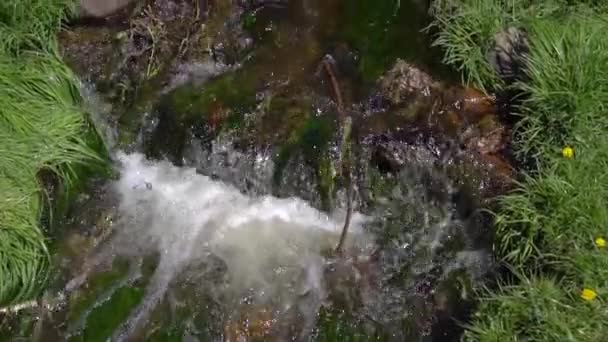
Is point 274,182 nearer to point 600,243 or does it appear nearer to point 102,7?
point 102,7

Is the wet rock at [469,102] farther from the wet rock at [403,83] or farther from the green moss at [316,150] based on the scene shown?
the green moss at [316,150]

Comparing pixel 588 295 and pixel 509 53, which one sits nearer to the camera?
pixel 588 295

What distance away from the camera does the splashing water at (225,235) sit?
4340mm

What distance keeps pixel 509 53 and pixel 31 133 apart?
2.57 meters

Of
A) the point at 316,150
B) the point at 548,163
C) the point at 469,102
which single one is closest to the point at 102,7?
the point at 316,150

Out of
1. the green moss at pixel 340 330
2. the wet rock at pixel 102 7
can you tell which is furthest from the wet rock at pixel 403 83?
the wet rock at pixel 102 7

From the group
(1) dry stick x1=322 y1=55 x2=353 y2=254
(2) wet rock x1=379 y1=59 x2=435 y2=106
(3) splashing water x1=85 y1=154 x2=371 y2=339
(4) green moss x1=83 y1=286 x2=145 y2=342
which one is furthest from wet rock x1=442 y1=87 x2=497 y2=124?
(4) green moss x1=83 y1=286 x2=145 y2=342

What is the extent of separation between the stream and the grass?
161 mm

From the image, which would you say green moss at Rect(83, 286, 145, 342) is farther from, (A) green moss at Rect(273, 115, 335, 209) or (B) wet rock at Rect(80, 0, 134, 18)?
(B) wet rock at Rect(80, 0, 134, 18)

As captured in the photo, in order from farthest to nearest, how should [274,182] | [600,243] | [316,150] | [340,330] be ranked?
[274,182] → [316,150] → [340,330] → [600,243]

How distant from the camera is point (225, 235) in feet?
15.3

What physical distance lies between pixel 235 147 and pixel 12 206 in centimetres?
123

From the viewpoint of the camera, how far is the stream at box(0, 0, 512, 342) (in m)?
4.21

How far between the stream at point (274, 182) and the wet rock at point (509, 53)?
17 centimetres
